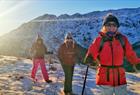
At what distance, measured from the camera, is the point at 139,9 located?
172 metres

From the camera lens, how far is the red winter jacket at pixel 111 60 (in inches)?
302

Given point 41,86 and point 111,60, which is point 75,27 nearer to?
point 41,86

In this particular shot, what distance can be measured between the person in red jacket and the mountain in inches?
4641

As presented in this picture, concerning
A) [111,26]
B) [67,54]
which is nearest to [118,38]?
[111,26]

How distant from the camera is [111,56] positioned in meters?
7.66

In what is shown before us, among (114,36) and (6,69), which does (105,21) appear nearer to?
(114,36)

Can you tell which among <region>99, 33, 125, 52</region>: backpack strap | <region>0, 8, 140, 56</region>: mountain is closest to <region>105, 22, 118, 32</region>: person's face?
<region>99, 33, 125, 52</region>: backpack strap

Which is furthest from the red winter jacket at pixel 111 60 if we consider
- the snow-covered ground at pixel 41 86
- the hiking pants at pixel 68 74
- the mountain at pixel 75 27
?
the mountain at pixel 75 27

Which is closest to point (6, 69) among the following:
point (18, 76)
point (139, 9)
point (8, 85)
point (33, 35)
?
point (18, 76)

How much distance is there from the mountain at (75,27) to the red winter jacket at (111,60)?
118 metres

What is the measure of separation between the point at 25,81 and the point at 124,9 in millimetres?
161805

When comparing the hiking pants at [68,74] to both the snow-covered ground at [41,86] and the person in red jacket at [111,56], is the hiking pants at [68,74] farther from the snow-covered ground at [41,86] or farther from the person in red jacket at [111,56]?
the person in red jacket at [111,56]

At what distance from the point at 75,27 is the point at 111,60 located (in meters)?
148

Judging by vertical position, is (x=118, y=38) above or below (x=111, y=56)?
above
